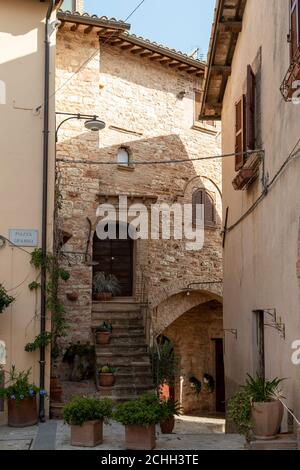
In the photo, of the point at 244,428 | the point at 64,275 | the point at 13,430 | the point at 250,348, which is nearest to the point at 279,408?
the point at 244,428

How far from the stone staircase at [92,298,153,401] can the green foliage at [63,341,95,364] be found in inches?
12.6

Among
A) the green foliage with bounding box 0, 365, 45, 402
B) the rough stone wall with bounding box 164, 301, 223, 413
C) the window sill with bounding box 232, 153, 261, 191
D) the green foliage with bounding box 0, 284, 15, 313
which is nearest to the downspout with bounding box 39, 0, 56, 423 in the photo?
the green foliage with bounding box 0, 365, 45, 402

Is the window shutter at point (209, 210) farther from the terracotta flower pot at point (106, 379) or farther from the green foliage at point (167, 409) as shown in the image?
the green foliage at point (167, 409)

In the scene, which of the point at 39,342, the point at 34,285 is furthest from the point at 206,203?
the point at 39,342

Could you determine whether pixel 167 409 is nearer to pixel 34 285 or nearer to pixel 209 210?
pixel 34 285

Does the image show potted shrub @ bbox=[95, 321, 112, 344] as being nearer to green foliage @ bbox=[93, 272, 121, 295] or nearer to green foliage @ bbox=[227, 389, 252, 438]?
green foliage @ bbox=[93, 272, 121, 295]

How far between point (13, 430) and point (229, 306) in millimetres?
5428

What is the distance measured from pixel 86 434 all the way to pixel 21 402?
6.87 ft

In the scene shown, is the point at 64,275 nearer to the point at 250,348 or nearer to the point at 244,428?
the point at 250,348

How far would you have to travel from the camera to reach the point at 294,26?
7.48 meters

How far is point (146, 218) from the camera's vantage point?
17.6 meters

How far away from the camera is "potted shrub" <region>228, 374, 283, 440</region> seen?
7121 mm

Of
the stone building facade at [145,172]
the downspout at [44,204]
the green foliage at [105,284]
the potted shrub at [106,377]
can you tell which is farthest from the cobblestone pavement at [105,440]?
the green foliage at [105,284]

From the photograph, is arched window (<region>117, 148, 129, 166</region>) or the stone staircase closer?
the stone staircase
